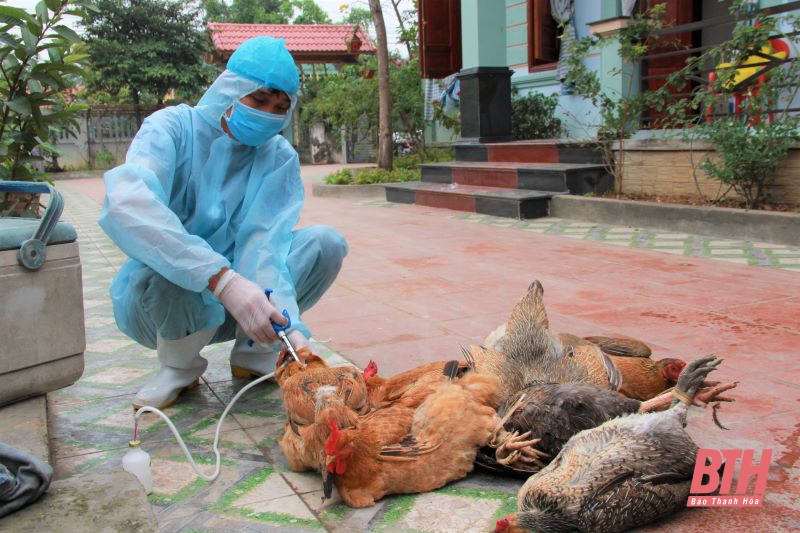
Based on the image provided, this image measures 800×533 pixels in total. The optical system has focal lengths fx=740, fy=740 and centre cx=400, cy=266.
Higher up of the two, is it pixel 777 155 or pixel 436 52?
pixel 436 52

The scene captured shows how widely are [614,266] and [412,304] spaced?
6.49ft

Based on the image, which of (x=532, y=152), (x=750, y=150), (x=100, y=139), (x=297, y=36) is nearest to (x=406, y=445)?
(x=750, y=150)

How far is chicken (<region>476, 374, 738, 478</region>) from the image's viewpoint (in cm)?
230

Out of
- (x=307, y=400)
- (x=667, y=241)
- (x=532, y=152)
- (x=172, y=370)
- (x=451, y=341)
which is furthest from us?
(x=532, y=152)

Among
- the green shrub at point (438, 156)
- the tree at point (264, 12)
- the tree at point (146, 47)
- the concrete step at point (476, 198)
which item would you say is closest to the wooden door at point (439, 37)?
the green shrub at point (438, 156)

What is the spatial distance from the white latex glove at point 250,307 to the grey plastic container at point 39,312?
0.56 meters

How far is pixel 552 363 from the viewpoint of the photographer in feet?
9.11

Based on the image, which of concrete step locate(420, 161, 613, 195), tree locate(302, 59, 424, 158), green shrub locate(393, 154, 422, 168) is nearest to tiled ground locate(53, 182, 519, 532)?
concrete step locate(420, 161, 613, 195)

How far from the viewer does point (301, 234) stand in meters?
3.35

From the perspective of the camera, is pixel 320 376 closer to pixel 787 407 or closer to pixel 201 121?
pixel 201 121

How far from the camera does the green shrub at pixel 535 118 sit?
1220 centimetres

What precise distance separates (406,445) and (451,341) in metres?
1.68

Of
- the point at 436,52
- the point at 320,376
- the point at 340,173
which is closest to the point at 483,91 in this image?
the point at 436,52

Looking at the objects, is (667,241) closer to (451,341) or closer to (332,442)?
(451,341)
